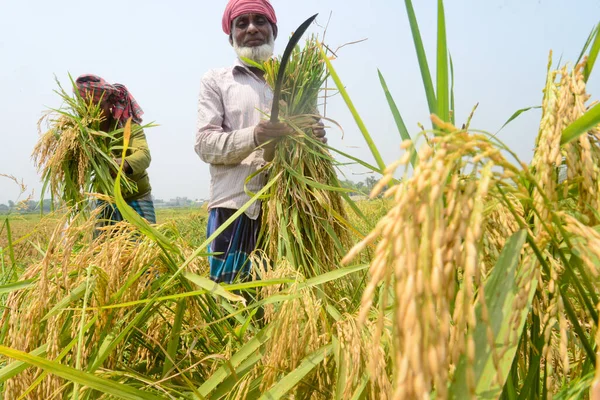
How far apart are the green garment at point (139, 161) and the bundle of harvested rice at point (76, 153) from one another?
15 centimetres

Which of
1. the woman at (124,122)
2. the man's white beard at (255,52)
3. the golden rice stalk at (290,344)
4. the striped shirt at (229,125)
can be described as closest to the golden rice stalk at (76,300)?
the golden rice stalk at (290,344)

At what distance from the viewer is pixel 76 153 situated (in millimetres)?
2854

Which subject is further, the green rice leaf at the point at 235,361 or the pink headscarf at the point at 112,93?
the pink headscarf at the point at 112,93

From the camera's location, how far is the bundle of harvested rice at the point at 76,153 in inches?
106

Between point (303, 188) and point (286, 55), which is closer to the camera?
point (286, 55)

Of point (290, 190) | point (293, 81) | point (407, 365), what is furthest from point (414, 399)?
point (293, 81)

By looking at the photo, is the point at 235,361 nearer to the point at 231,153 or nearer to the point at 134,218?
the point at 134,218

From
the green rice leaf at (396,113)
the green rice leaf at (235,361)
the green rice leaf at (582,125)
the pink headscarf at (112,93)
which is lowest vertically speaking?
the green rice leaf at (235,361)

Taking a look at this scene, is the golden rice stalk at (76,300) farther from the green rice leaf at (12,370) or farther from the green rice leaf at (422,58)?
the green rice leaf at (422,58)

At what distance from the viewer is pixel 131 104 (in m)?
3.56

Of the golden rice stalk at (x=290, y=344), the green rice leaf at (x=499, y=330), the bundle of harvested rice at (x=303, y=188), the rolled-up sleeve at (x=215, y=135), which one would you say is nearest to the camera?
the green rice leaf at (x=499, y=330)

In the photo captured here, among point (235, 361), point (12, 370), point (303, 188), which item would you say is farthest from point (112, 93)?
point (235, 361)

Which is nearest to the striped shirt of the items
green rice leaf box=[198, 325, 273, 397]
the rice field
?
the rice field

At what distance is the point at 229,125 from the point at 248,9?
30.5 inches
